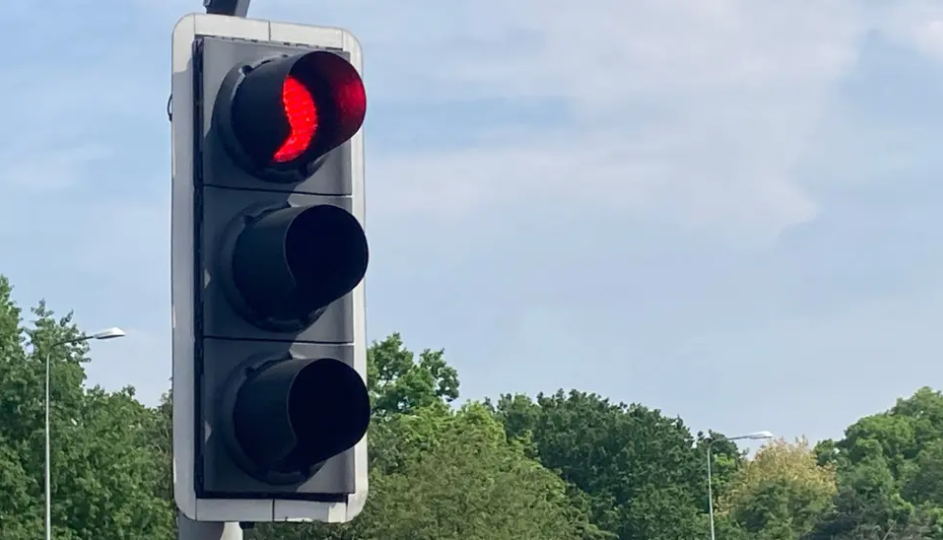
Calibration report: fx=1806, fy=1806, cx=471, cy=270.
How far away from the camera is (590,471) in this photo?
8350cm

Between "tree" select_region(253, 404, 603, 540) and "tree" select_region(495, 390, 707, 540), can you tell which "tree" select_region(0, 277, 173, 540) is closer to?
"tree" select_region(253, 404, 603, 540)

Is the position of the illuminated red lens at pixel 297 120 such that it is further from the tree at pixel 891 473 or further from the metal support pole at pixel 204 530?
the tree at pixel 891 473

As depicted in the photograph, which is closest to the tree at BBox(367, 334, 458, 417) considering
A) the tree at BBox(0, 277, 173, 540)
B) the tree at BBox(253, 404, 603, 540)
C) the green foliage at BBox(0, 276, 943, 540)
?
the green foliage at BBox(0, 276, 943, 540)

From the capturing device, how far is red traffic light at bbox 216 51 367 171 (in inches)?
159

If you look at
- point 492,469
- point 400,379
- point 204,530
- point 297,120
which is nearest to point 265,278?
point 297,120

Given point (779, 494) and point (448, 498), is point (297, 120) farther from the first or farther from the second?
point (779, 494)

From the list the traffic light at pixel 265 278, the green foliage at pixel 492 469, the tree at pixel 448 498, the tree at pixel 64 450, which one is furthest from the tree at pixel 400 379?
the traffic light at pixel 265 278

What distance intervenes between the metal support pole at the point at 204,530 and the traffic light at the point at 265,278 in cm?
6

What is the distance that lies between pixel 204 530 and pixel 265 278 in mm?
568

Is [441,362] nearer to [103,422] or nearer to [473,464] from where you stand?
[473,464]

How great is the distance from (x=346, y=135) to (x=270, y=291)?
0.41 meters

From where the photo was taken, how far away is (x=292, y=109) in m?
4.07

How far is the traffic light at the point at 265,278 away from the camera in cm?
394

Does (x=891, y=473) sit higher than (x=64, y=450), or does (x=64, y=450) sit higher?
(x=891, y=473)
